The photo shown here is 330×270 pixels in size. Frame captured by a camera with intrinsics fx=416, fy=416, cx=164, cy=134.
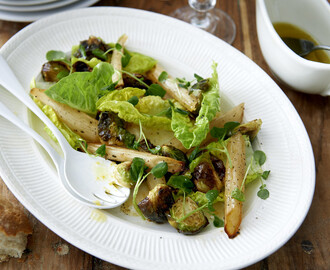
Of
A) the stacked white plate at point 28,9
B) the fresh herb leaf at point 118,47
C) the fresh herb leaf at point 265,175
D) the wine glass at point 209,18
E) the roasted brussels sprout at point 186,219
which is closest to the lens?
the roasted brussels sprout at point 186,219

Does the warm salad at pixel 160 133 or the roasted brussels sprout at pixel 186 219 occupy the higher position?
the warm salad at pixel 160 133

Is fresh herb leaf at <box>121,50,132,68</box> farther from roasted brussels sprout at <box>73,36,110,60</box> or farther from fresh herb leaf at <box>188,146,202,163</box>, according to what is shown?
fresh herb leaf at <box>188,146,202,163</box>

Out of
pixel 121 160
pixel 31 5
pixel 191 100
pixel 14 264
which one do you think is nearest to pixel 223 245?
pixel 121 160

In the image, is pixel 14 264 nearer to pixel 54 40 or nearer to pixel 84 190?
pixel 84 190

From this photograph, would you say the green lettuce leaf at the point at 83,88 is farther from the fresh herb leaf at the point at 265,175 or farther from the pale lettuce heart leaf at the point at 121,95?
the fresh herb leaf at the point at 265,175

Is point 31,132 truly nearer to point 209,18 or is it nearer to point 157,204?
point 157,204

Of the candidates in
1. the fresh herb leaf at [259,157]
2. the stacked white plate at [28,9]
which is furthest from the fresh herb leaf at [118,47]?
the fresh herb leaf at [259,157]

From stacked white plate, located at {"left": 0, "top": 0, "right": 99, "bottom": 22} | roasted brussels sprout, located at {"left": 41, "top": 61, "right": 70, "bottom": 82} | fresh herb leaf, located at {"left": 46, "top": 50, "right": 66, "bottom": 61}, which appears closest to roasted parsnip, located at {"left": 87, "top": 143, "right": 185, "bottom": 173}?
roasted brussels sprout, located at {"left": 41, "top": 61, "right": 70, "bottom": 82}
